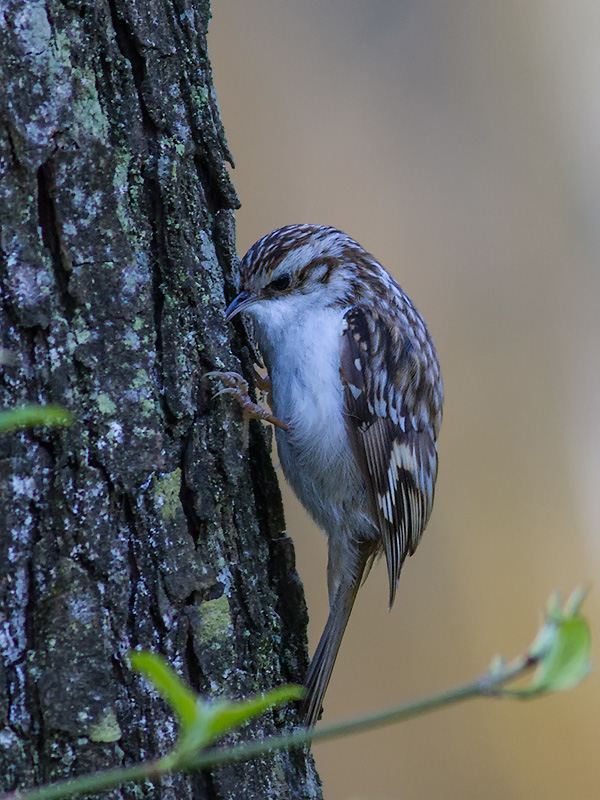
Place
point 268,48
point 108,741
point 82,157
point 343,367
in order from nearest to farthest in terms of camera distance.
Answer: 1. point 108,741
2. point 82,157
3. point 343,367
4. point 268,48

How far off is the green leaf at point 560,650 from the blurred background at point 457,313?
365 centimetres

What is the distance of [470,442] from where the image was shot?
4.39 meters

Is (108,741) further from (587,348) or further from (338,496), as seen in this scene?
(587,348)

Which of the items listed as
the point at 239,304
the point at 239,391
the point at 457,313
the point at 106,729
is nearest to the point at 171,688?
the point at 106,729

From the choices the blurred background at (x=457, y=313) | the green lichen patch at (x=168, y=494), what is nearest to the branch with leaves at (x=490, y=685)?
the green lichen patch at (x=168, y=494)

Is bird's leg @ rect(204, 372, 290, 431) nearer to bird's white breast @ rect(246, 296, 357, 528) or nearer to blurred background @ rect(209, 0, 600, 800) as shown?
bird's white breast @ rect(246, 296, 357, 528)

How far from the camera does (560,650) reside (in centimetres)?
54

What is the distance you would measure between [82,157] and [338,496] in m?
1.15

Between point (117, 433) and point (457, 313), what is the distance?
318 centimetres

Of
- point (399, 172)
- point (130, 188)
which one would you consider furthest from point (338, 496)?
point (399, 172)

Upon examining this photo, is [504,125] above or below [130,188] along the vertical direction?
above

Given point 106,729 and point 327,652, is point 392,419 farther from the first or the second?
point 106,729

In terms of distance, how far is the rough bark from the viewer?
137 centimetres

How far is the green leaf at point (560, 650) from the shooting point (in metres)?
0.53
